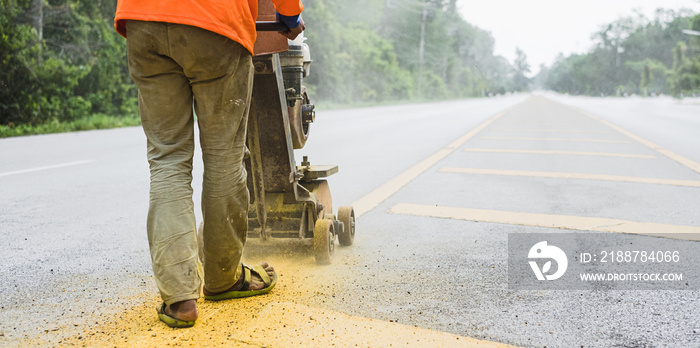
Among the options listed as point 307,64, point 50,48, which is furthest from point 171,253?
point 50,48

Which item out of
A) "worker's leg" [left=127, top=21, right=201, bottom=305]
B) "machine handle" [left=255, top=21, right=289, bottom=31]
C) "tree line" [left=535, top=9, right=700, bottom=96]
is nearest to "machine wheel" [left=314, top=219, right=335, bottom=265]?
"worker's leg" [left=127, top=21, right=201, bottom=305]

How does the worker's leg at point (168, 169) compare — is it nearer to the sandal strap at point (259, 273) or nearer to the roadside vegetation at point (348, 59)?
the sandal strap at point (259, 273)

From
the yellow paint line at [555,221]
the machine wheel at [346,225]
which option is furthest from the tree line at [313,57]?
the machine wheel at [346,225]

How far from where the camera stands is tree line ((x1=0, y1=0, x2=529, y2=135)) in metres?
13.7

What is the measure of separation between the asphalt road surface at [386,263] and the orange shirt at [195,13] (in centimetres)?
119

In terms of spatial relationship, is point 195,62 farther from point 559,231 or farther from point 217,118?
point 559,231

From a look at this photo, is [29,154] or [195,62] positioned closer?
[195,62]

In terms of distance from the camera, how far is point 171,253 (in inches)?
91.0

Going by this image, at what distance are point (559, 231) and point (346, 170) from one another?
11.5ft

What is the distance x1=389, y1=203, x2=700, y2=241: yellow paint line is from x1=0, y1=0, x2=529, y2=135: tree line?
10.9 meters

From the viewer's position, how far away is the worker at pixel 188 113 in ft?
7.16

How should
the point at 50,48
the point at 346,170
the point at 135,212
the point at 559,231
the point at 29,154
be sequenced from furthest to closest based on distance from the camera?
the point at 50,48
the point at 29,154
the point at 346,170
the point at 135,212
the point at 559,231

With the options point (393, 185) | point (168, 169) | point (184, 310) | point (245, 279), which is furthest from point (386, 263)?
point (393, 185)

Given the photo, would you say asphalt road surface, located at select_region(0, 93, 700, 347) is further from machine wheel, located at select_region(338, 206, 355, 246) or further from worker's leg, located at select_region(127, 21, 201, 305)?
worker's leg, located at select_region(127, 21, 201, 305)
